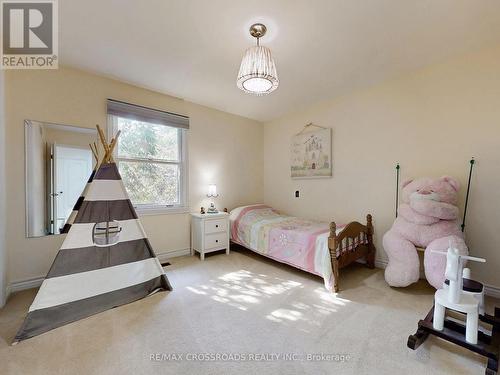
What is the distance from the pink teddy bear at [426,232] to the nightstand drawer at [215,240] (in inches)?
87.7

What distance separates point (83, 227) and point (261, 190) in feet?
10.5

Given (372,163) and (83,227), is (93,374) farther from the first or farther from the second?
(372,163)

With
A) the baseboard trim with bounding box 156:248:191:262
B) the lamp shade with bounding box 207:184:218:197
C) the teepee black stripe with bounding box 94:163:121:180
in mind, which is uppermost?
the teepee black stripe with bounding box 94:163:121:180

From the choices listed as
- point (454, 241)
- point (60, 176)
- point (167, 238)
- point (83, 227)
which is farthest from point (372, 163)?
point (60, 176)

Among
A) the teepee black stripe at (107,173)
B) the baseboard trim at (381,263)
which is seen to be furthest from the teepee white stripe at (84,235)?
the baseboard trim at (381,263)

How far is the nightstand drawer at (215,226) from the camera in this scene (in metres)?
3.33

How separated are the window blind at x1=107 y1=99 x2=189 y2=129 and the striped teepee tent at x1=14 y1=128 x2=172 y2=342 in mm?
880

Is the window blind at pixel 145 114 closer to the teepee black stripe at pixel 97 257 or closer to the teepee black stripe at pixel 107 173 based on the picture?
the teepee black stripe at pixel 107 173

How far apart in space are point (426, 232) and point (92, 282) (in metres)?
3.23

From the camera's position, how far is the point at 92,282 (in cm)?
192

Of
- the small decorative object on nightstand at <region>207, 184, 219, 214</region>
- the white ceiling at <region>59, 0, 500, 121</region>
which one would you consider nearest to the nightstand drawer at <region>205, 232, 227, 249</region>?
the small decorative object on nightstand at <region>207, 184, 219, 214</region>

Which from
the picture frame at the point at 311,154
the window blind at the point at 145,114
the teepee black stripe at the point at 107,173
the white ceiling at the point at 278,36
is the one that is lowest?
the teepee black stripe at the point at 107,173

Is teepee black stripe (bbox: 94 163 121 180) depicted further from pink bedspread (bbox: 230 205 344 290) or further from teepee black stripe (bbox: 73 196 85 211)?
pink bedspread (bbox: 230 205 344 290)

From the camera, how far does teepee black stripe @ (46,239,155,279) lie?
1.80 meters
